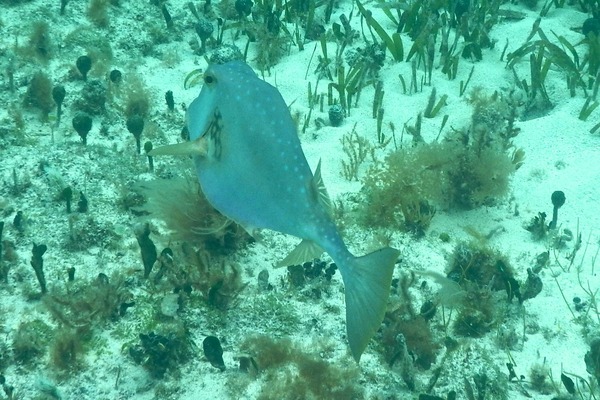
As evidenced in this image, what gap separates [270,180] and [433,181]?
353 cm

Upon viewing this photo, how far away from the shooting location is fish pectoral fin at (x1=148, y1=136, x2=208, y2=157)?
2.26 m

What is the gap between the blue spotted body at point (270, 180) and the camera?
214 cm

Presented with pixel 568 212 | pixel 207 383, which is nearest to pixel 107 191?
pixel 207 383

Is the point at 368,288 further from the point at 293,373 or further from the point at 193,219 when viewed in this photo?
the point at 193,219

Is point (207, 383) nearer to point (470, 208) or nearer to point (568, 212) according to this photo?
point (470, 208)

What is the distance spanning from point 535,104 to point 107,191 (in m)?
5.39

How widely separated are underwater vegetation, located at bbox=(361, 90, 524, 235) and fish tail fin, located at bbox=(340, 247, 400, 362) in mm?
3051

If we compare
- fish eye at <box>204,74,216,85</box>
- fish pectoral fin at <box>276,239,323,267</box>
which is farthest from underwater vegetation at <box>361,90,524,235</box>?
fish eye at <box>204,74,216,85</box>

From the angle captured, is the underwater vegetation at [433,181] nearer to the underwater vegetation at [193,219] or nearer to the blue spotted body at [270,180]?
the underwater vegetation at [193,219]

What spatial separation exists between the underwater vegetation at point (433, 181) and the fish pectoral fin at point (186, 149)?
3.07 meters

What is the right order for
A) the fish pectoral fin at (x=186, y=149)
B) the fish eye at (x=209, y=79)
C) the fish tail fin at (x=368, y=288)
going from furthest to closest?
1. the fish eye at (x=209, y=79)
2. the fish pectoral fin at (x=186, y=149)
3. the fish tail fin at (x=368, y=288)

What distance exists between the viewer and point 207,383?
3.60m

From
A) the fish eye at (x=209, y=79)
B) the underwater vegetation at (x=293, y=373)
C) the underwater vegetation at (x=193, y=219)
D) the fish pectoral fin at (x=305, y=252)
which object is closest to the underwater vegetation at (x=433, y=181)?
the underwater vegetation at (x=193, y=219)

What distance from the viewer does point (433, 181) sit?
5.42 m
